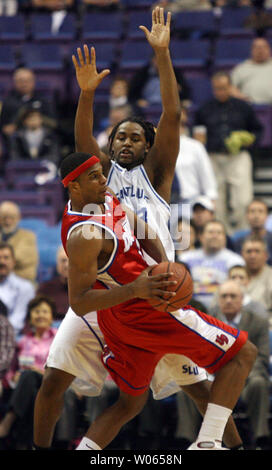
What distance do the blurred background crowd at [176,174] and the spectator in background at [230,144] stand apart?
0.05 feet

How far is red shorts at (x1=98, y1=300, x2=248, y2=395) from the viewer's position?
4148 millimetres

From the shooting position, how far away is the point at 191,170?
820 centimetres

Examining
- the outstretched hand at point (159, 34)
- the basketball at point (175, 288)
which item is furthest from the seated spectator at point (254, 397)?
the outstretched hand at point (159, 34)

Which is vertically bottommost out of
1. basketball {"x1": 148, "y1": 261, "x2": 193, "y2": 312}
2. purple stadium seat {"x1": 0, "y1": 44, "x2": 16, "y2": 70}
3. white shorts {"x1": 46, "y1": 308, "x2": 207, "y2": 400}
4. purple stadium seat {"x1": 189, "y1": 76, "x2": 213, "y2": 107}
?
white shorts {"x1": 46, "y1": 308, "x2": 207, "y2": 400}

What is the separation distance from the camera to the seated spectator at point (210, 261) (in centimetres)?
727

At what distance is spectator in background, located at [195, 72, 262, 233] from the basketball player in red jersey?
181 inches

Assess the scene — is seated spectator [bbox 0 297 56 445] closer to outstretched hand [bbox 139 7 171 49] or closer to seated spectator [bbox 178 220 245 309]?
seated spectator [bbox 178 220 245 309]

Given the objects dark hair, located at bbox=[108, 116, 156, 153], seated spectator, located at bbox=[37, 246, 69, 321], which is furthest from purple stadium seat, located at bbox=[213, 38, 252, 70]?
dark hair, located at bbox=[108, 116, 156, 153]

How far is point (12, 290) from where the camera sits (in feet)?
23.9

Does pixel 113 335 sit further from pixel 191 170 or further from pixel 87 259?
pixel 191 170

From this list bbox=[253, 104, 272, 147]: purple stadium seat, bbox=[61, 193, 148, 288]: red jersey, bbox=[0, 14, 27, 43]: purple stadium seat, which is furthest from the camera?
bbox=[0, 14, 27, 43]: purple stadium seat

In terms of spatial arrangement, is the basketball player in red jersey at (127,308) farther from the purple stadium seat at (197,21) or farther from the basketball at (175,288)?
the purple stadium seat at (197,21)
